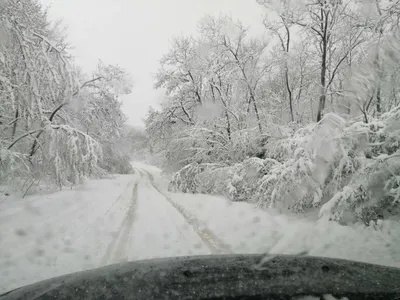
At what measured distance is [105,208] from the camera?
9586 mm

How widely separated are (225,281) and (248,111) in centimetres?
1199

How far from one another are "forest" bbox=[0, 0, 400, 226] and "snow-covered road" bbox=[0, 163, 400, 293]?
0.75 m

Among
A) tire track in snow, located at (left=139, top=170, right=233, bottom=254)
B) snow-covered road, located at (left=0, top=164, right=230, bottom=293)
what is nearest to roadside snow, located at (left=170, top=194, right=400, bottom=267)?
tire track in snow, located at (left=139, top=170, right=233, bottom=254)

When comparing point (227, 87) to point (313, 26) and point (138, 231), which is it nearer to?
point (313, 26)

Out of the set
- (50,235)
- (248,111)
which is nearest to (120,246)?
(50,235)

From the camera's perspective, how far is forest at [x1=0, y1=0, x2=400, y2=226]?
5723 millimetres

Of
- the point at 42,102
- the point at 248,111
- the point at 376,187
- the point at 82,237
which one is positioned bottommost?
the point at 82,237

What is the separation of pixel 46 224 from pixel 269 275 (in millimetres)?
6198

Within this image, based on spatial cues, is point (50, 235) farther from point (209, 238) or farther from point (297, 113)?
point (297, 113)

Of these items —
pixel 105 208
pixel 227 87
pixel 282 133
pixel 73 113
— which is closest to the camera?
pixel 105 208

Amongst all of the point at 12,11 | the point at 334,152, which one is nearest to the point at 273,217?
the point at 334,152

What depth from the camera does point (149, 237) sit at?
228 inches

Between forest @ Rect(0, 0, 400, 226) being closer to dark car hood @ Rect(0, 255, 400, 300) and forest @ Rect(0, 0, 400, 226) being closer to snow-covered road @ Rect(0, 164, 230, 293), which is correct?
snow-covered road @ Rect(0, 164, 230, 293)

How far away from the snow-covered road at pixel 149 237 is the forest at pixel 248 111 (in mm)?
746
